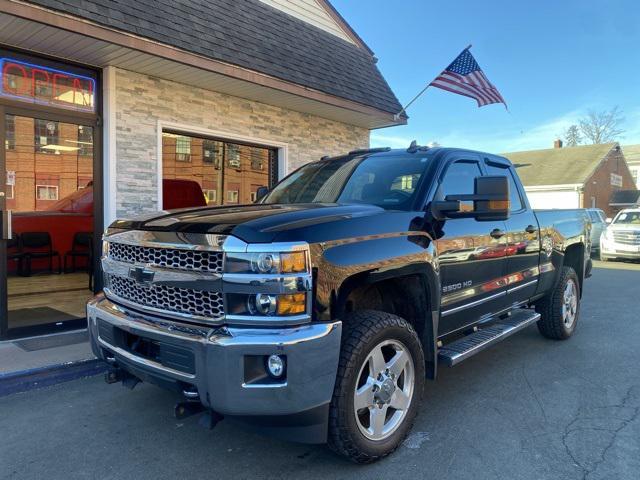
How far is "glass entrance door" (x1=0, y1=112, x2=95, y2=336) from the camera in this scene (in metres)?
5.85

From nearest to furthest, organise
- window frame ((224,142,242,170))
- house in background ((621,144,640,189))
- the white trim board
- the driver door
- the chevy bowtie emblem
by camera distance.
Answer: the chevy bowtie emblem < the driver door < the white trim board < window frame ((224,142,242,170)) < house in background ((621,144,640,189))

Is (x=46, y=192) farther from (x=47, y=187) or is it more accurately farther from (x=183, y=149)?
(x=183, y=149)

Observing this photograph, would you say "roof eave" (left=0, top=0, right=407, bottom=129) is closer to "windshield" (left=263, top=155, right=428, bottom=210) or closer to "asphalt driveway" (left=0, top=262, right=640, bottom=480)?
"windshield" (left=263, top=155, right=428, bottom=210)

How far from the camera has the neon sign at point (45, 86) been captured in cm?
544

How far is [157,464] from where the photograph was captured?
2.98 metres

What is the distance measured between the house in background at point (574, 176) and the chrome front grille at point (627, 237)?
16.4 metres

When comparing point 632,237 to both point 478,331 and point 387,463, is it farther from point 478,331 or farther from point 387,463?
point 387,463

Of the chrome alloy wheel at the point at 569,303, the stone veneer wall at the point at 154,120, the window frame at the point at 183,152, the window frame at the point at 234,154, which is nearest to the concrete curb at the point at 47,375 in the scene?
the stone veneer wall at the point at 154,120

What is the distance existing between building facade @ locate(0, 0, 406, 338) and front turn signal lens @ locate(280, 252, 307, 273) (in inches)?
158

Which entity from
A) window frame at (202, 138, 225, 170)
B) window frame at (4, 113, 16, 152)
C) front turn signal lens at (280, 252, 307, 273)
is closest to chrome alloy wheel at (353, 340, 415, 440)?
front turn signal lens at (280, 252, 307, 273)

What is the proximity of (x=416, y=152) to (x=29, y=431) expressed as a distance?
3.59 m

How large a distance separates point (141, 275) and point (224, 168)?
6.12 metres

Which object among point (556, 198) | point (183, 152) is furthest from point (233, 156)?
Result: point (556, 198)

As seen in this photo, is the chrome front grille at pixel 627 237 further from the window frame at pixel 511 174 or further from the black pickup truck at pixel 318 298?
the black pickup truck at pixel 318 298
